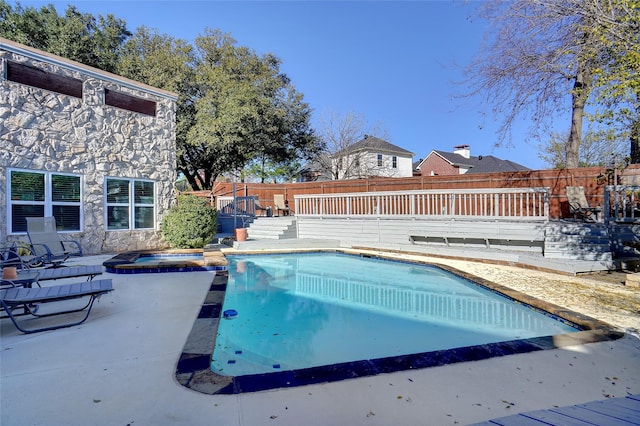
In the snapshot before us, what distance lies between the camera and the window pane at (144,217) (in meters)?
9.59

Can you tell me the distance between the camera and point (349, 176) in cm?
2253

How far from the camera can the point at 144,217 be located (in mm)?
9758

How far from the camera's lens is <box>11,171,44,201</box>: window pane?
7280 mm

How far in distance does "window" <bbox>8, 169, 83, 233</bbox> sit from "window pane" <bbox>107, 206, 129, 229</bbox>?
2.34 ft

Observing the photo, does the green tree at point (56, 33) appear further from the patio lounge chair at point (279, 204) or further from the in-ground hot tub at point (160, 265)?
the in-ground hot tub at point (160, 265)

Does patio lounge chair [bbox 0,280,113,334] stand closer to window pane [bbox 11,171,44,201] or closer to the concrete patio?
the concrete patio

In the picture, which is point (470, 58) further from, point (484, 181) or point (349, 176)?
point (349, 176)

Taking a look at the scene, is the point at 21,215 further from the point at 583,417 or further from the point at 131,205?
the point at 583,417

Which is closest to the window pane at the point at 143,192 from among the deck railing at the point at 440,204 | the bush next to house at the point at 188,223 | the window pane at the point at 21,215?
the bush next to house at the point at 188,223

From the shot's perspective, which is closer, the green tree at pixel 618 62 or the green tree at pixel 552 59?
the green tree at pixel 618 62

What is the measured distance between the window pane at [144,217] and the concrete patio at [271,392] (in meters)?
6.69

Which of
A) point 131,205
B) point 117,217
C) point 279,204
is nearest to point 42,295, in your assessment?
point 117,217

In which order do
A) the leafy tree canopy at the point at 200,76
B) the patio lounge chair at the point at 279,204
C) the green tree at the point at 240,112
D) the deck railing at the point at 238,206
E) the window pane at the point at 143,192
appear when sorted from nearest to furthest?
the window pane at the point at 143,192 < the deck railing at the point at 238,206 < the leafy tree canopy at the point at 200,76 < the green tree at the point at 240,112 < the patio lounge chair at the point at 279,204

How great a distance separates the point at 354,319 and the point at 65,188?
7863 millimetres
